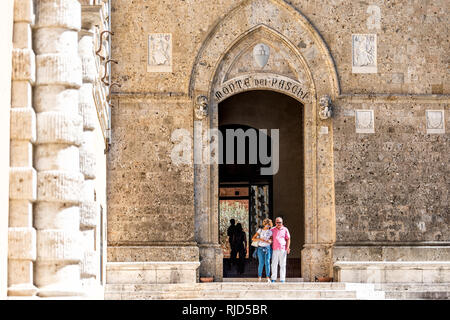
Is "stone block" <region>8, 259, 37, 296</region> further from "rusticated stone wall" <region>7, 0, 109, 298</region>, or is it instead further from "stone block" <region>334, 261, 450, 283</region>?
"stone block" <region>334, 261, 450, 283</region>

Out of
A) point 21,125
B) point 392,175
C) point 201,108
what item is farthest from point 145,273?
point 21,125

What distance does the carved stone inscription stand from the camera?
63.3 feet

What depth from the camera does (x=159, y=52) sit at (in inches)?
746

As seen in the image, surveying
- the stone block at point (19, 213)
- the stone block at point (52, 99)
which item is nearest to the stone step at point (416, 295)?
the stone block at point (52, 99)

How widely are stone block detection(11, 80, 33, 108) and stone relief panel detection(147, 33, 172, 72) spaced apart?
9.10m

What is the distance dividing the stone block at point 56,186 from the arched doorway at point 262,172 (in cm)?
1369

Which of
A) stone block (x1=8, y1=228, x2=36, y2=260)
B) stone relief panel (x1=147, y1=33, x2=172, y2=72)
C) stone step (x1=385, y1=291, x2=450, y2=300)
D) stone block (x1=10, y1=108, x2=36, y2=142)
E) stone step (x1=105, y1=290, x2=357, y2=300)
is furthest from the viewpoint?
stone relief panel (x1=147, y1=33, x2=172, y2=72)

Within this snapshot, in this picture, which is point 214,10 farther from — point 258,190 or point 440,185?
point 258,190

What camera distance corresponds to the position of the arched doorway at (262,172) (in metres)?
24.5

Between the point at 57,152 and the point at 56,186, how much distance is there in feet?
1.10

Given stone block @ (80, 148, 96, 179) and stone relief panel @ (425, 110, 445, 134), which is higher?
stone relief panel @ (425, 110, 445, 134)

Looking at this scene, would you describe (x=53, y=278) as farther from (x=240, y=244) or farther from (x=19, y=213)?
(x=240, y=244)

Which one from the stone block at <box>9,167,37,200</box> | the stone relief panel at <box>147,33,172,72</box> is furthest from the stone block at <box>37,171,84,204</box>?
the stone relief panel at <box>147,33,172,72</box>
